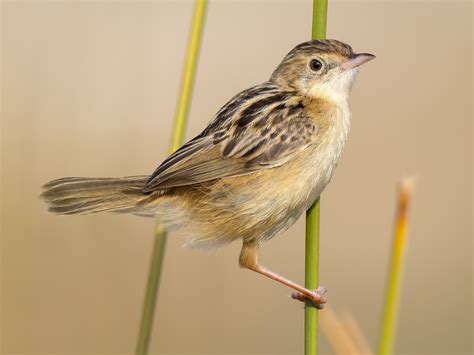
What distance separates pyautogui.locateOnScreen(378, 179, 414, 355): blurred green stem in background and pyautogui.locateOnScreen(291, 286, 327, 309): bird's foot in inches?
36.0

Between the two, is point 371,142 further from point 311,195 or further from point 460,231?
point 311,195

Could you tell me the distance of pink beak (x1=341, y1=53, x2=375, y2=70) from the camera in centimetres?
345

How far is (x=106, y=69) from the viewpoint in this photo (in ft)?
26.8

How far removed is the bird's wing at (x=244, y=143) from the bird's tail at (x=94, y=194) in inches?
6.1

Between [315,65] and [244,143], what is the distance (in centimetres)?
54

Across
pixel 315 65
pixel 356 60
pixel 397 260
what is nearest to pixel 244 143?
pixel 315 65

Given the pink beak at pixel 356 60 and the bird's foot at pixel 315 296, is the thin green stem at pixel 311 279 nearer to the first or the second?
the bird's foot at pixel 315 296

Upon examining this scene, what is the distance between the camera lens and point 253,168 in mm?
3438

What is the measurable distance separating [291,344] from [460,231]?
251cm

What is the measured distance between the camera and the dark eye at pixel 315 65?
3602mm

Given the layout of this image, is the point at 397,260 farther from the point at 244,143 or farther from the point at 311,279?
the point at 244,143

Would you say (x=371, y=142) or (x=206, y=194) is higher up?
(x=371, y=142)

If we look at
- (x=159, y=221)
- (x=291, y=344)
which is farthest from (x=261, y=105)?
(x=291, y=344)

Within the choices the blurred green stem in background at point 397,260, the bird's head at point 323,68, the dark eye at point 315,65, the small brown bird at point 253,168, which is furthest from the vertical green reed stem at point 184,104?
the blurred green stem in background at point 397,260
